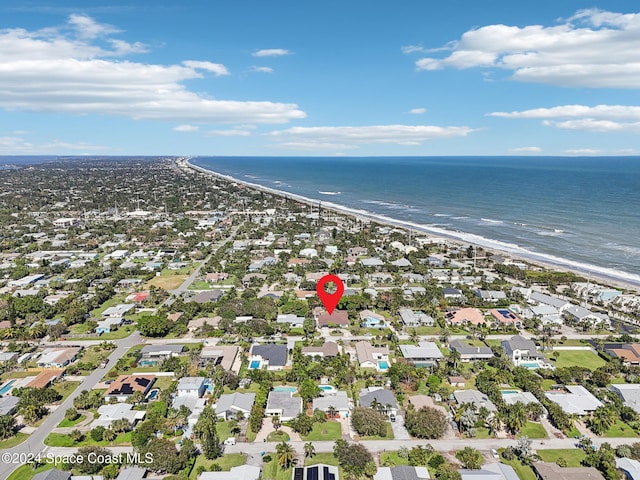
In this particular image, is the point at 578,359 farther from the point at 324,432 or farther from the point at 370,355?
the point at 324,432

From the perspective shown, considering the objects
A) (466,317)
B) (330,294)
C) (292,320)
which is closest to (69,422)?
(292,320)

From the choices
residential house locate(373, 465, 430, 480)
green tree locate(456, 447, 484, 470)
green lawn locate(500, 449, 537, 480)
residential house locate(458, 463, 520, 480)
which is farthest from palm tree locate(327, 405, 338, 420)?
green lawn locate(500, 449, 537, 480)

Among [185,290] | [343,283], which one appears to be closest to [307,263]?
[343,283]

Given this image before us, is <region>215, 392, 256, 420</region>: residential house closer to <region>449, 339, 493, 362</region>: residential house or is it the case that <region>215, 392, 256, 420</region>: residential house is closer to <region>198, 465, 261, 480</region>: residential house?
<region>198, 465, 261, 480</region>: residential house

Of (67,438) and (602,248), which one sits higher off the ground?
(602,248)

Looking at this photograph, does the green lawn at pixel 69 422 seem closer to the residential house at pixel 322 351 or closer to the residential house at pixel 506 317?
the residential house at pixel 322 351

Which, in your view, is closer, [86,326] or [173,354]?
[173,354]

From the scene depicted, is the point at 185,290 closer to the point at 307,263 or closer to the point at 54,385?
the point at 307,263
